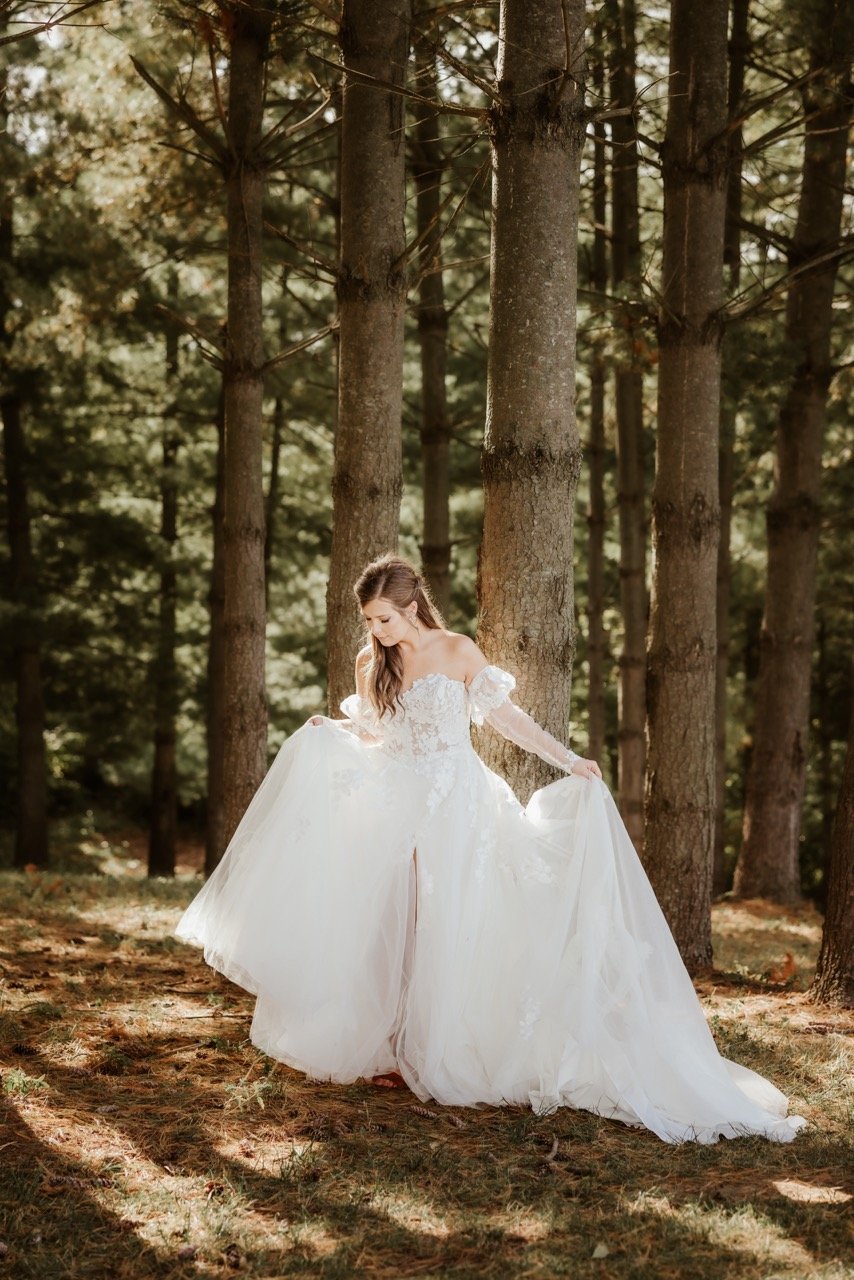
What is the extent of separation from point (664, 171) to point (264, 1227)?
7087 millimetres

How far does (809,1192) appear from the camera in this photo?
13.6 ft

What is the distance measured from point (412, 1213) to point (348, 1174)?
373mm

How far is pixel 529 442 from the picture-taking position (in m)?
5.77

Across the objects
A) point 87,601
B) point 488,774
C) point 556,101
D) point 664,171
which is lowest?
point 488,774

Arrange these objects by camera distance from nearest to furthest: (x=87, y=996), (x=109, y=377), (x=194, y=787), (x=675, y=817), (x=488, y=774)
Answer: (x=488, y=774) < (x=87, y=996) < (x=675, y=817) < (x=109, y=377) < (x=194, y=787)

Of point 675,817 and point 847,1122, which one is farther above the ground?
point 675,817

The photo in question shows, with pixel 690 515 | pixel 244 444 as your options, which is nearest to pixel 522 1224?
pixel 690 515

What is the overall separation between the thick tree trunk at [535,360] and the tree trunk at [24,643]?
11889 mm

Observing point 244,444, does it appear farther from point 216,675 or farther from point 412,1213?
point 216,675

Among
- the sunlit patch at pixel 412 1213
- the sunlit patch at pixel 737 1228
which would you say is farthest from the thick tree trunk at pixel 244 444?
the sunlit patch at pixel 737 1228

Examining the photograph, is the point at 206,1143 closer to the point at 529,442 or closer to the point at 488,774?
the point at 488,774

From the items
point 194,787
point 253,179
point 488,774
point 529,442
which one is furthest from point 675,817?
point 194,787

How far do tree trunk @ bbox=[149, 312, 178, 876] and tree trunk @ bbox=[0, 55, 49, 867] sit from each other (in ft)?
6.06

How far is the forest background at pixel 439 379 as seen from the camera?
19.4 feet
